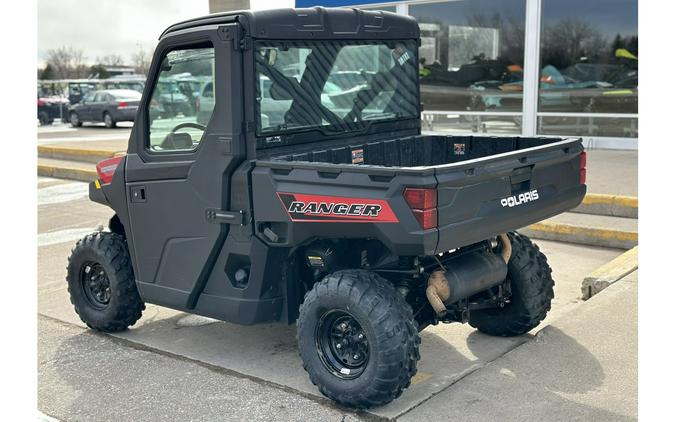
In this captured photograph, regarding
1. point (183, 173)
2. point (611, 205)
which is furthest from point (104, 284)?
point (611, 205)

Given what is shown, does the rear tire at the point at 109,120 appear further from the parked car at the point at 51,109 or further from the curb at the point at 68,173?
the curb at the point at 68,173

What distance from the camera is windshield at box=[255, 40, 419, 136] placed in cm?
498

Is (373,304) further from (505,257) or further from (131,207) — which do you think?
(131,207)

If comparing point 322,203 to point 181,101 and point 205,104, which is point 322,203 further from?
point 181,101

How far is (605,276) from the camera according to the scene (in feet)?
21.5

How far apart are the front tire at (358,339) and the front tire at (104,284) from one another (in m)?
1.70

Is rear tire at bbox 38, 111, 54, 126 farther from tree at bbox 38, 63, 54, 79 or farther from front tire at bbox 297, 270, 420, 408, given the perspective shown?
tree at bbox 38, 63, 54, 79

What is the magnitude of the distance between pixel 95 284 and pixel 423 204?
9.80 feet

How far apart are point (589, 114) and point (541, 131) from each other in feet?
2.98

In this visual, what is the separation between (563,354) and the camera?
510 centimetres

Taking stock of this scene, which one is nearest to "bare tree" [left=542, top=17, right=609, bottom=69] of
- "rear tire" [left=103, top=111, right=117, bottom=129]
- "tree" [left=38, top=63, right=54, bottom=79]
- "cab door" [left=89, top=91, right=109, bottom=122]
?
"rear tire" [left=103, top=111, right=117, bottom=129]

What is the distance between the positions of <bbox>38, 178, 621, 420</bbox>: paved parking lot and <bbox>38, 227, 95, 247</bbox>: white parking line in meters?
2.43

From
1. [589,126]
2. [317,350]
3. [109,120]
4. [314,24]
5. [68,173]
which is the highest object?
[109,120]

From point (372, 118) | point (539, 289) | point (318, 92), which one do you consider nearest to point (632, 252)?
point (539, 289)
